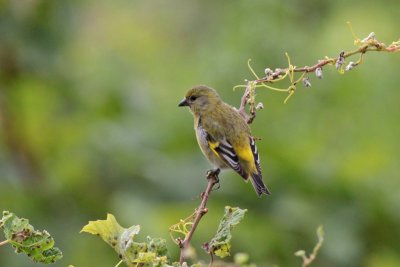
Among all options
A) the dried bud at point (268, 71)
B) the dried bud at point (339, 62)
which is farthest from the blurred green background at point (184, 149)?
the dried bud at point (339, 62)

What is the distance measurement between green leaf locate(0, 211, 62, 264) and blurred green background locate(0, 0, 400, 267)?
3420mm

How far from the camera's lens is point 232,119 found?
545cm

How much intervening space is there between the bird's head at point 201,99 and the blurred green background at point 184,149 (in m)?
0.94

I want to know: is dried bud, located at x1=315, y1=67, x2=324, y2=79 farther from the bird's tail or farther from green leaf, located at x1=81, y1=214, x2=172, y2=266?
the bird's tail

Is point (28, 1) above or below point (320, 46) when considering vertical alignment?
below

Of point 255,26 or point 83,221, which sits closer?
point 83,221

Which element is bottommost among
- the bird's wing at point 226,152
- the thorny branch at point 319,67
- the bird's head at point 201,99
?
the thorny branch at point 319,67

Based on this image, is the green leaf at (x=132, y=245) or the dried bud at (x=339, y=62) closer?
the green leaf at (x=132, y=245)

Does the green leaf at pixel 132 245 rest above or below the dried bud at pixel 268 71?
below

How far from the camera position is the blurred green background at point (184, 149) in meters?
6.77

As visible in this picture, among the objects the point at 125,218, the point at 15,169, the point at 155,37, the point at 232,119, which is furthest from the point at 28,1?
the point at 155,37

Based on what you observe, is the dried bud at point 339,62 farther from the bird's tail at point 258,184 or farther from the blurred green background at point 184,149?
the blurred green background at point 184,149

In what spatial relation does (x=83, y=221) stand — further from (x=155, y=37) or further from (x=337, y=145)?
(x=155, y=37)

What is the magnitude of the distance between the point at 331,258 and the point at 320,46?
10.3 ft
